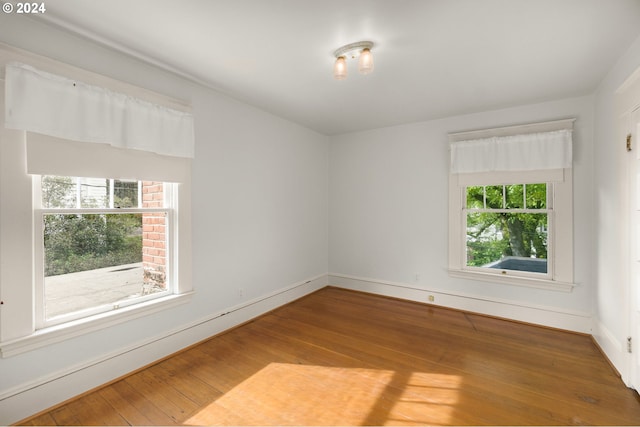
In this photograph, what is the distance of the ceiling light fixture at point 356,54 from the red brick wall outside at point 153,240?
6.46ft

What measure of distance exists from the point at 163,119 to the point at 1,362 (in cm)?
204

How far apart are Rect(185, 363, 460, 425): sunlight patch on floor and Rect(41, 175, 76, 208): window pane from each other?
1.79 m

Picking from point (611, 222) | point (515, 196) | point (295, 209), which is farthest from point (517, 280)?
point (295, 209)

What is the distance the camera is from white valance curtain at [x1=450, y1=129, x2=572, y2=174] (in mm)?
3258

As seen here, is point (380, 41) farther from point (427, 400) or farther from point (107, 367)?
point (107, 367)

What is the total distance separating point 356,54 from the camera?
2314 mm

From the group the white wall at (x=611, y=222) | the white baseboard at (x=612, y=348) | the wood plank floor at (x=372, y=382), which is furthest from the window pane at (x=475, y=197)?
the white baseboard at (x=612, y=348)

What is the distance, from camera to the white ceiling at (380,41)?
1.81m

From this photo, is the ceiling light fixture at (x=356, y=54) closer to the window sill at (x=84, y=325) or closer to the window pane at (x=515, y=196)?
the window sill at (x=84, y=325)

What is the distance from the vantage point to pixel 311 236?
4727mm

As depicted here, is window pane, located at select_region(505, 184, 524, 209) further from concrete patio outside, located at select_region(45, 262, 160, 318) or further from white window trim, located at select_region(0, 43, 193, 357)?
white window trim, located at select_region(0, 43, 193, 357)

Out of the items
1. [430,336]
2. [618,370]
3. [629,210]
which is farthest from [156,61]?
[618,370]

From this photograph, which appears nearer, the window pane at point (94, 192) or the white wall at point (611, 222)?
the window pane at point (94, 192)

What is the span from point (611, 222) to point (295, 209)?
11.6 feet
